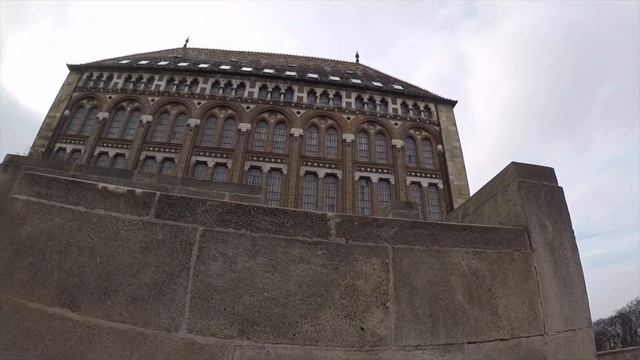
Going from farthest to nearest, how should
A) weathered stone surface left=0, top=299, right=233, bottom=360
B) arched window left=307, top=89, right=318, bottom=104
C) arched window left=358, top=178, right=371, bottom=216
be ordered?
arched window left=307, top=89, right=318, bottom=104
arched window left=358, top=178, right=371, bottom=216
weathered stone surface left=0, top=299, right=233, bottom=360

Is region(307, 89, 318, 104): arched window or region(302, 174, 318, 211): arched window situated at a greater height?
region(307, 89, 318, 104): arched window

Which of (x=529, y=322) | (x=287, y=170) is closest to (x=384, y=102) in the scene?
(x=287, y=170)

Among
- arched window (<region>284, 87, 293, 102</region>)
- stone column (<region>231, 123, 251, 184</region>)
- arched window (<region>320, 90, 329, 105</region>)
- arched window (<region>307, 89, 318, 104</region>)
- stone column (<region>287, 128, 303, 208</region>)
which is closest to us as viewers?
stone column (<region>287, 128, 303, 208</region>)

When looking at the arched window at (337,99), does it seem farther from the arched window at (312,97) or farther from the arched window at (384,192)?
the arched window at (384,192)

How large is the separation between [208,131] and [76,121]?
1115 cm

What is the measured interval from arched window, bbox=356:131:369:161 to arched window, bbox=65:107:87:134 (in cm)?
2303

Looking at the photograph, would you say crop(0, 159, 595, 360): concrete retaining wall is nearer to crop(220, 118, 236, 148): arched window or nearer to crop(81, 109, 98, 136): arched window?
crop(220, 118, 236, 148): arched window

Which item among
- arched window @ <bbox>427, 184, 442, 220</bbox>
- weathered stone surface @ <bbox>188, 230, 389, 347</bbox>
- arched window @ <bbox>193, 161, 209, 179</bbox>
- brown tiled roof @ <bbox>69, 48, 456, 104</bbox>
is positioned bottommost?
weathered stone surface @ <bbox>188, 230, 389, 347</bbox>

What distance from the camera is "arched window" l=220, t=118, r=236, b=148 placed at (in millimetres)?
25122

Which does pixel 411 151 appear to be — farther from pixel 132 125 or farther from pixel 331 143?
pixel 132 125

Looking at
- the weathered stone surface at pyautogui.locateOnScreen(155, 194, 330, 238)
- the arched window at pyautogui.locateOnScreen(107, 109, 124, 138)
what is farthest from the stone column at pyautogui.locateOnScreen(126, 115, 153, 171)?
the weathered stone surface at pyautogui.locateOnScreen(155, 194, 330, 238)

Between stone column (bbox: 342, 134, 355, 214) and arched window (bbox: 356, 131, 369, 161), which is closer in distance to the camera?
stone column (bbox: 342, 134, 355, 214)

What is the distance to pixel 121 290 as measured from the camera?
6.78 ft

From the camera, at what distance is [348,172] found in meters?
24.3
